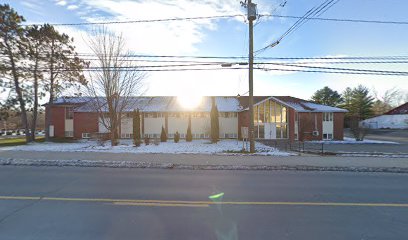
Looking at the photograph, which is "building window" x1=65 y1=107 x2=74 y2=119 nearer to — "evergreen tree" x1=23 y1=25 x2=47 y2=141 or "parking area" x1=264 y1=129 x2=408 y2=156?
"evergreen tree" x1=23 y1=25 x2=47 y2=141

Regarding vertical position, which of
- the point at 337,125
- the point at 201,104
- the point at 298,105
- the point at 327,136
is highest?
the point at 201,104

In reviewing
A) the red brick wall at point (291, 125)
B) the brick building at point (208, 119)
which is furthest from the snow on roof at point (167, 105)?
the red brick wall at point (291, 125)

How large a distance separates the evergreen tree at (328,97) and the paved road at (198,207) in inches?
1996

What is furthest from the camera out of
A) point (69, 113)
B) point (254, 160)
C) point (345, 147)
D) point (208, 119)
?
point (69, 113)

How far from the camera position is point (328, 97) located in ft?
177

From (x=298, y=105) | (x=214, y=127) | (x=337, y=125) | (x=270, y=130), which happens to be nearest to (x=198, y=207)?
(x=214, y=127)

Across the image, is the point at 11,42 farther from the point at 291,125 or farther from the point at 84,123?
the point at 291,125

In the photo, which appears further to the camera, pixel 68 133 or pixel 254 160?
pixel 68 133

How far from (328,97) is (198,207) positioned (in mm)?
57374

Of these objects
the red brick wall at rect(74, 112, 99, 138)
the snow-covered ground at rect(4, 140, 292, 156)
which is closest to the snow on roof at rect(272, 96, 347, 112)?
the snow-covered ground at rect(4, 140, 292, 156)

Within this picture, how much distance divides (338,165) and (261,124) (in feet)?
59.7

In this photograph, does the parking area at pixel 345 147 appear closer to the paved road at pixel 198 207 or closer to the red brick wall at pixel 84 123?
the paved road at pixel 198 207

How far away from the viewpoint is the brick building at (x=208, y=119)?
28.7 m

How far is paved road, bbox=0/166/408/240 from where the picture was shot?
3.94 meters
